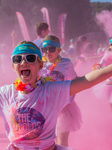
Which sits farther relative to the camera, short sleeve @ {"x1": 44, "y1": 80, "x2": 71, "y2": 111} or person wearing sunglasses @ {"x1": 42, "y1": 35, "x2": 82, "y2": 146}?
person wearing sunglasses @ {"x1": 42, "y1": 35, "x2": 82, "y2": 146}

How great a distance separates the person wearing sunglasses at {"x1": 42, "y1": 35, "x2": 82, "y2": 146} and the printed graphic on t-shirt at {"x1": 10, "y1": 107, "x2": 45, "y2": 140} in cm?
163

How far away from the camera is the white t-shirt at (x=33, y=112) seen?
1.75 meters

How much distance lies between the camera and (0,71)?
1021 cm

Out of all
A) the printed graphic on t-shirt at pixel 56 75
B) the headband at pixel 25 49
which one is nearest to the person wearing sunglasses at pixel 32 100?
the headband at pixel 25 49

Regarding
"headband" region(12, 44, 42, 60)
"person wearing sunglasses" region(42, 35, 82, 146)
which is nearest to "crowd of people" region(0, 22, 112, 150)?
"headband" region(12, 44, 42, 60)

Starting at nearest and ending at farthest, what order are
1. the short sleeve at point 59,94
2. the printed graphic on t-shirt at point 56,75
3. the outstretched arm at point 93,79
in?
the outstretched arm at point 93,79 → the short sleeve at point 59,94 → the printed graphic on t-shirt at point 56,75

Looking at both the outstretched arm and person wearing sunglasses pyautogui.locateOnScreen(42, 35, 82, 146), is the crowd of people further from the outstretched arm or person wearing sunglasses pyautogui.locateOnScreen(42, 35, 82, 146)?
person wearing sunglasses pyautogui.locateOnScreen(42, 35, 82, 146)

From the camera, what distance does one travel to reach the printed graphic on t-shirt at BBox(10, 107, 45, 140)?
5.71 feet

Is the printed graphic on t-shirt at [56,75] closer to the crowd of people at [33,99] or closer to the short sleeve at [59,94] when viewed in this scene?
the crowd of people at [33,99]

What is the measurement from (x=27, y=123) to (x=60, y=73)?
5.76 feet

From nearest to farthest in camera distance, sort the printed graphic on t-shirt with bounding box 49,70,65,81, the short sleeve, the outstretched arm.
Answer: the outstretched arm
the short sleeve
the printed graphic on t-shirt with bounding box 49,70,65,81

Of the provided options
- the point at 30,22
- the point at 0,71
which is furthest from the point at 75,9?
the point at 0,71

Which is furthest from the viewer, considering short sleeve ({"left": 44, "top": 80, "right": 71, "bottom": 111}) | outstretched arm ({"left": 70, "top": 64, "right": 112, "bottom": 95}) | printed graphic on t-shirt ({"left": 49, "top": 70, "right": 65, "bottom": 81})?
printed graphic on t-shirt ({"left": 49, "top": 70, "right": 65, "bottom": 81})

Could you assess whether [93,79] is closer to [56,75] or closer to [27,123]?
[27,123]
